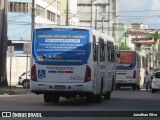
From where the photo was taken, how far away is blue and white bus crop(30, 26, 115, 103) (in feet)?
80.2

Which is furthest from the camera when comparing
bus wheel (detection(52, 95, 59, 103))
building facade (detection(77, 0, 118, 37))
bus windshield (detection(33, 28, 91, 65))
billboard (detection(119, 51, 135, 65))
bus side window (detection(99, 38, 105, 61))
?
building facade (detection(77, 0, 118, 37))

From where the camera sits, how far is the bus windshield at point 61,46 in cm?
2461

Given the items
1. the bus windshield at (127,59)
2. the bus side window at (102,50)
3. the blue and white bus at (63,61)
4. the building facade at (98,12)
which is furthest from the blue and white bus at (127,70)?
the building facade at (98,12)

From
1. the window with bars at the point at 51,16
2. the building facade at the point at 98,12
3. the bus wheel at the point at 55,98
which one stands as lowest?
the bus wheel at the point at 55,98

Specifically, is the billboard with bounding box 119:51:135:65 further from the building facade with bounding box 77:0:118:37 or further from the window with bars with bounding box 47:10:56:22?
the building facade with bounding box 77:0:118:37

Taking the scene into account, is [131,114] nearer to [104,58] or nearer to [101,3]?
[104,58]

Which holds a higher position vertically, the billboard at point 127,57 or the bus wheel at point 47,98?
the billboard at point 127,57

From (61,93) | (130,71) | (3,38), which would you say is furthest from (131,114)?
(130,71)

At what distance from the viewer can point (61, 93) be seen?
2470cm

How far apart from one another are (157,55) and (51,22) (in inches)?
3526

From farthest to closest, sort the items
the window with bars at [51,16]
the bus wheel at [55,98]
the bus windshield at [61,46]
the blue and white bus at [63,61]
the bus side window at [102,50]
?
the window with bars at [51,16]
the bus side window at [102,50]
the bus wheel at [55,98]
the bus windshield at [61,46]
the blue and white bus at [63,61]

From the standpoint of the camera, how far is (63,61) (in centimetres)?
2461

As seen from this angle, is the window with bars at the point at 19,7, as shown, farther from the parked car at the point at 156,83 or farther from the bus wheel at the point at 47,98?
the bus wheel at the point at 47,98

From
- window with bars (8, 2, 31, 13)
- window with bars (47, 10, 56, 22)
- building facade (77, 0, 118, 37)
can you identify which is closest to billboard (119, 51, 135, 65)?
window with bars (8, 2, 31, 13)
